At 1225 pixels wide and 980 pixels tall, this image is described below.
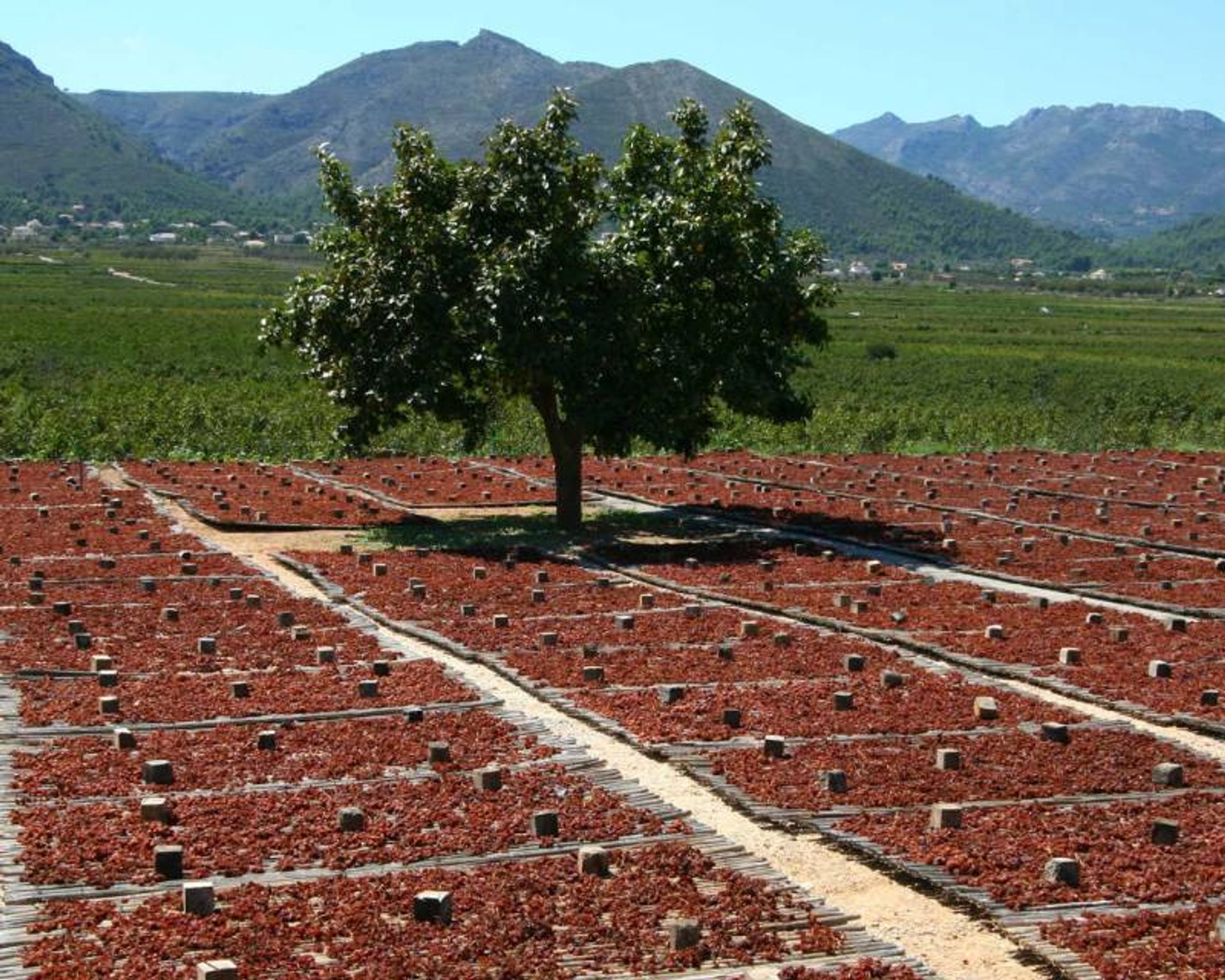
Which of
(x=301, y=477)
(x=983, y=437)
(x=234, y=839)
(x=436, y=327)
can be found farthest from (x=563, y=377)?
(x=983, y=437)

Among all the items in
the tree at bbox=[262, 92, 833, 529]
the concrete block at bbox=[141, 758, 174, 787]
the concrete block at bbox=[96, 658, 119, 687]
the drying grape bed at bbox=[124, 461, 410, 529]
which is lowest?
the drying grape bed at bbox=[124, 461, 410, 529]

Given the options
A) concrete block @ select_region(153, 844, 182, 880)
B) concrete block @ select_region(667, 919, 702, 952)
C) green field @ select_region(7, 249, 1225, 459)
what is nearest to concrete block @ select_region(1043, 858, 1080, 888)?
concrete block @ select_region(667, 919, 702, 952)

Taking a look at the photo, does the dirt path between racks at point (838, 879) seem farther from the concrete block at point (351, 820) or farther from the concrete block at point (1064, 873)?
the concrete block at point (351, 820)

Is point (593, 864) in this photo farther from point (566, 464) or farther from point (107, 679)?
point (566, 464)

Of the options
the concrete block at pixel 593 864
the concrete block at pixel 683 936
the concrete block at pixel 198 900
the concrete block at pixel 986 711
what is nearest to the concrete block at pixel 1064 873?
the concrete block at pixel 683 936

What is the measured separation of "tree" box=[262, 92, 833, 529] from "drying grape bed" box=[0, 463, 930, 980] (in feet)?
26.3

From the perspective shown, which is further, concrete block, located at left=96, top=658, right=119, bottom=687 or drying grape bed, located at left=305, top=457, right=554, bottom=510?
drying grape bed, located at left=305, top=457, right=554, bottom=510

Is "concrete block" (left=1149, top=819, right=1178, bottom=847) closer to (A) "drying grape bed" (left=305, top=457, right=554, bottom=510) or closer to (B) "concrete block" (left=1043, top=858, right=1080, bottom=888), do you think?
(B) "concrete block" (left=1043, top=858, right=1080, bottom=888)

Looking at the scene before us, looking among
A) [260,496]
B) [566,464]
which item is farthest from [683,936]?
[260,496]

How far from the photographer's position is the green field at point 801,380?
39.0 m

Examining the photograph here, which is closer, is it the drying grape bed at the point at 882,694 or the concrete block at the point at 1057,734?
the drying grape bed at the point at 882,694

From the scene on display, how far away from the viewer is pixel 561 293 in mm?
24625

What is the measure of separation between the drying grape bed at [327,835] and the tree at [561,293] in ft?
26.3

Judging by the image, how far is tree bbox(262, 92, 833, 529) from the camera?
24.6 metres
